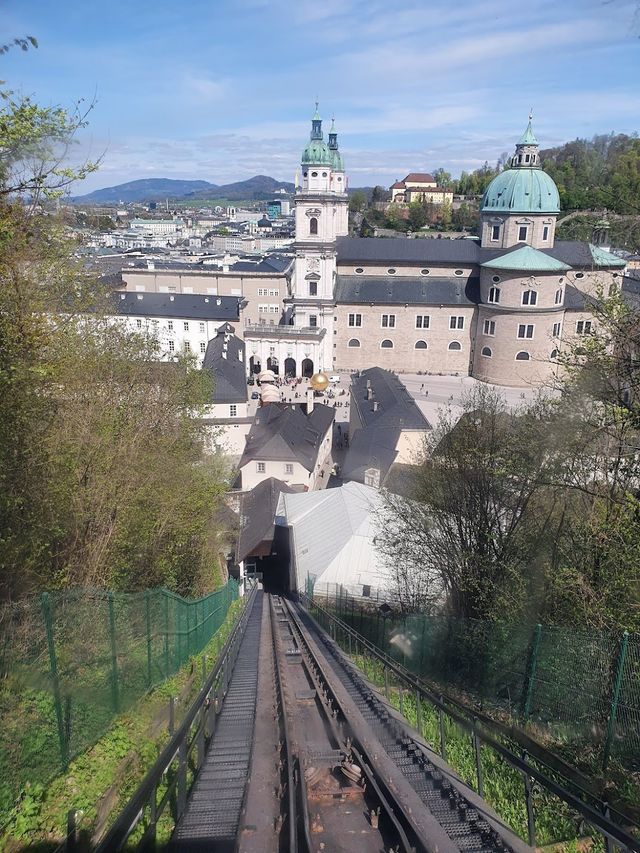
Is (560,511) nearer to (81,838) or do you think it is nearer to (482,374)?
(81,838)

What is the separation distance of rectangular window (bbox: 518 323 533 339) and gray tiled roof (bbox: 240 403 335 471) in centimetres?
1883

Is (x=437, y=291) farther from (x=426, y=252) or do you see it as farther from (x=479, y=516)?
(x=479, y=516)

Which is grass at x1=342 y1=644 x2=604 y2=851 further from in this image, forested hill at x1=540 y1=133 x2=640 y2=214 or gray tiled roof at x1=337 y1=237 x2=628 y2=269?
gray tiled roof at x1=337 y1=237 x2=628 y2=269

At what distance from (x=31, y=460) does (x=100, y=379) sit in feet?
18.2

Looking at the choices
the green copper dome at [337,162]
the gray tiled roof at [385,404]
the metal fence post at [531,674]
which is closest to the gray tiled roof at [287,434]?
the gray tiled roof at [385,404]

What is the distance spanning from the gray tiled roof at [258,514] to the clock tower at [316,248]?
21.1 m

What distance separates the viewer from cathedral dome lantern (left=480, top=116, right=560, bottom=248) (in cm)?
4688

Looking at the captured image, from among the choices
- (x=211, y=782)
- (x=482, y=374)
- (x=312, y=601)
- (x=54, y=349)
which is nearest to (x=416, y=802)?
(x=211, y=782)

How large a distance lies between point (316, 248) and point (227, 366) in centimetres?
1420

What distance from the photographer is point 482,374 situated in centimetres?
4669

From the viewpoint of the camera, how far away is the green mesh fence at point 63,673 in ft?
15.5

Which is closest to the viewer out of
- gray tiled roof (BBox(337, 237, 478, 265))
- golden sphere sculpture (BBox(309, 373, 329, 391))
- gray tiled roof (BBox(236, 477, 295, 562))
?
gray tiled roof (BBox(236, 477, 295, 562))

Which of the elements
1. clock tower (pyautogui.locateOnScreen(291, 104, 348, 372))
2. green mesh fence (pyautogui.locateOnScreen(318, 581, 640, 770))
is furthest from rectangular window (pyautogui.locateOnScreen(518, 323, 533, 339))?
green mesh fence (pyautogui.locateOnScreen(318, 581, 640, 770))

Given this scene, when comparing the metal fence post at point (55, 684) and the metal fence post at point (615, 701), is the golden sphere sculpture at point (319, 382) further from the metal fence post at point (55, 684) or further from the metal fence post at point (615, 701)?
the metal fence post at point (55, 684)
